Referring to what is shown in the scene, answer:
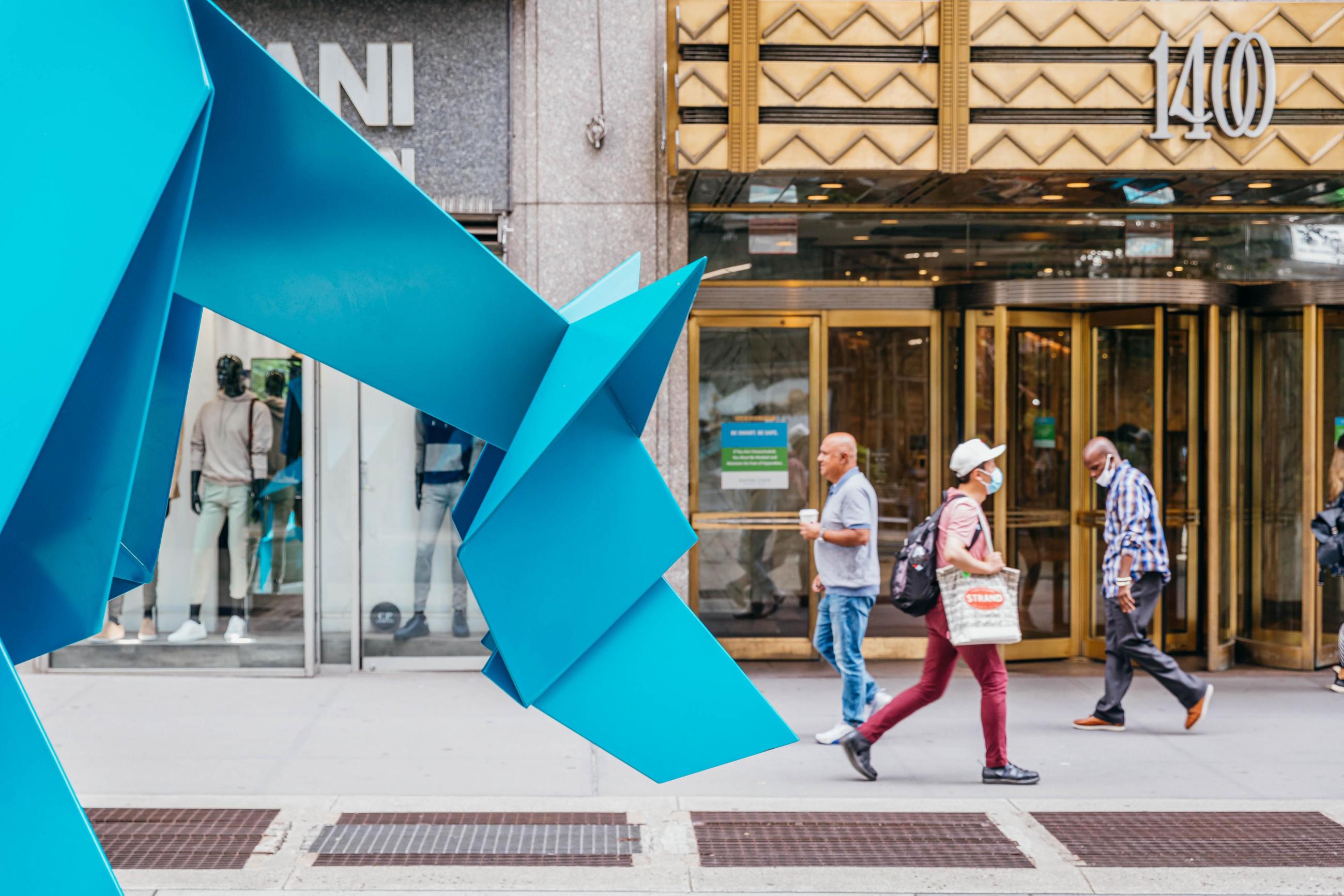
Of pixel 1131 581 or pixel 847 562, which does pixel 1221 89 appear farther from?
pixel 847 562

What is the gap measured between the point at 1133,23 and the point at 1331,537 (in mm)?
3704

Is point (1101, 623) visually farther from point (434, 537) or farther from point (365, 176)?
point (365, 176)

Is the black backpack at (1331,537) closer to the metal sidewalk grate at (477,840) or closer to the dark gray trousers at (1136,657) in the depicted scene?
the dark gray trousers at (1136,657)

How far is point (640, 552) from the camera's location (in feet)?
8.29

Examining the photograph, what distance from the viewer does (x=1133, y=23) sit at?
7.95 metres

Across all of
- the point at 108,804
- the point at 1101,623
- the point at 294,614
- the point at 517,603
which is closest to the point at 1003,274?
the point at 1101,623

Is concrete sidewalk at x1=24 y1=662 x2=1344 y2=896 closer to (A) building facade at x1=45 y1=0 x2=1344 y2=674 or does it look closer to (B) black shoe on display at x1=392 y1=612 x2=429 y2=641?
(B) black shoe on display at x1=392 y1=612 x2=429 y2=641

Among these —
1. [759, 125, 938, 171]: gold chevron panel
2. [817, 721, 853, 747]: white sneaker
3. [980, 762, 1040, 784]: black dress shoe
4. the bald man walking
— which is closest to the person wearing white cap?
[980, 762, 1040, 784]: black dress shoe

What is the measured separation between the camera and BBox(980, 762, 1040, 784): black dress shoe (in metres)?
6.22

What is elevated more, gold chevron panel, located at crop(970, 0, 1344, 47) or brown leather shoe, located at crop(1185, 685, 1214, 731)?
gold chevron panel, located at crop(970, 0, 1344, 47)

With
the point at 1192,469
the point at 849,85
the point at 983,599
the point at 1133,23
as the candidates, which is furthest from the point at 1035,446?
the point at 983,599

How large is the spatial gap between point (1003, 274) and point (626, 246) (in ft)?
9.52

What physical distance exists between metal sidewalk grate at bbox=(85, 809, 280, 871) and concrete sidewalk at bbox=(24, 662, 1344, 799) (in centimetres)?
35

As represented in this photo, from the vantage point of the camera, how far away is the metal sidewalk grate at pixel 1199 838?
16.9 ft
